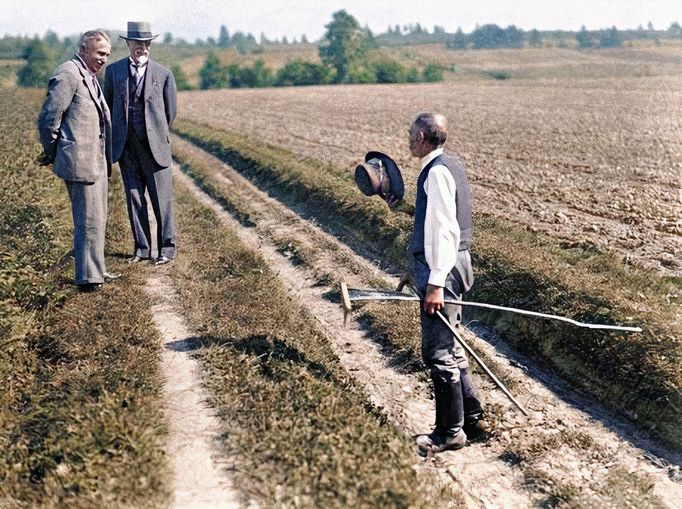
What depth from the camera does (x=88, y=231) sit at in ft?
20.1

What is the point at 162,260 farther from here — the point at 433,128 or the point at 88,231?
the point at 433,128

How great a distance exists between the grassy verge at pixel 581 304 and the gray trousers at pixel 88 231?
3.42 meters

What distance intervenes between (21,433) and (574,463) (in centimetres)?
347

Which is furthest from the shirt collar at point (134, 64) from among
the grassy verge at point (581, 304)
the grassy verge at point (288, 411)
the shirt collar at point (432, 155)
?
the shirt collar at point (432, 155)

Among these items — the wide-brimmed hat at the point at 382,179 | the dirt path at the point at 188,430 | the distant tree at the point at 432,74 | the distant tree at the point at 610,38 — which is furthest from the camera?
the distant tree at the point at 610,38

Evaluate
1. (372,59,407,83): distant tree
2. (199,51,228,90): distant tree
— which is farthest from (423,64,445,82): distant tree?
(199,51,228,90): distant tree

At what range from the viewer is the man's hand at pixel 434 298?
3850mm

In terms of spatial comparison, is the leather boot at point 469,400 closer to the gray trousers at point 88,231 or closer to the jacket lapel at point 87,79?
the gray trousers at point 88,231

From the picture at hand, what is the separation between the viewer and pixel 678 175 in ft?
40.3

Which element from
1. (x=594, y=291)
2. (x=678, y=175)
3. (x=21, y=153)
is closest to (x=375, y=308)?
(x=594, y=291)

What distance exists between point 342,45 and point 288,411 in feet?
287

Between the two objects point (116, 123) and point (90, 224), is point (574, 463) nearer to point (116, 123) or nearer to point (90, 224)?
point (90, 224)

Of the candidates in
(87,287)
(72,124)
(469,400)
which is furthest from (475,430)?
(72,124)

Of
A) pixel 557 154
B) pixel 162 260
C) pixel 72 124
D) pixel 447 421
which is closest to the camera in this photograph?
pixel 447 421
